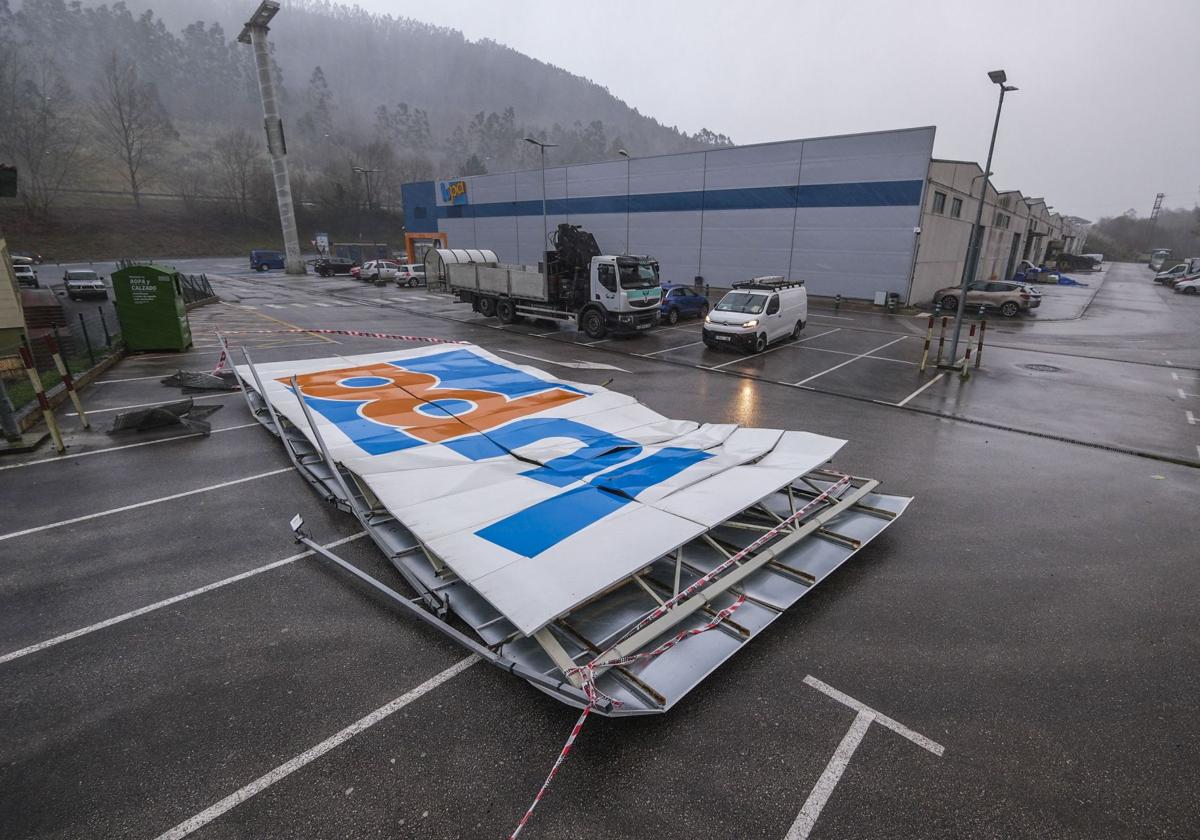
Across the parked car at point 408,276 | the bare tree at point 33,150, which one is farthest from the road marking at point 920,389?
the bare tree at point 33,150

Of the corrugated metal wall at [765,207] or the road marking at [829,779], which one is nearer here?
the road marking at [829,779]

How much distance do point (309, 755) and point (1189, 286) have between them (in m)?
63.7

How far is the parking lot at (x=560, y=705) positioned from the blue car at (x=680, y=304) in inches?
650

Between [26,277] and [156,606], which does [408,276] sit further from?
[156,606]

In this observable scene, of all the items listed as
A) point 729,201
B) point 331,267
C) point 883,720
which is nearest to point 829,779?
point 883,720

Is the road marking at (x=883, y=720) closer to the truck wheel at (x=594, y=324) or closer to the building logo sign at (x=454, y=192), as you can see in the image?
the truck wheel at (x=594, y=324)

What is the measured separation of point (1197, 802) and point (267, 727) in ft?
21.0

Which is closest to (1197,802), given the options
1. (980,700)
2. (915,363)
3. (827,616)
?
(980,700)

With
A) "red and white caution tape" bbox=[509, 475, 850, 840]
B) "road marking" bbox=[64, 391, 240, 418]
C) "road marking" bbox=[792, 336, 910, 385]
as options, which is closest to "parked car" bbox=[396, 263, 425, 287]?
"road marking" bbox=[64, 391, 240, 418]

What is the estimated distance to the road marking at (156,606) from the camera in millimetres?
4840

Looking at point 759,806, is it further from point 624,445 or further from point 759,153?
point 759,153

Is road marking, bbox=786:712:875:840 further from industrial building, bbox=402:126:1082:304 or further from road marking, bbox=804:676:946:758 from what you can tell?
industrial building, bbox=402:126:1082:304

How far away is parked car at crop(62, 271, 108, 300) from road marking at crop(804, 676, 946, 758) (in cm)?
4042

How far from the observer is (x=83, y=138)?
381 ft
